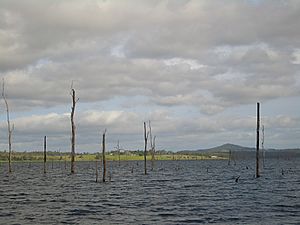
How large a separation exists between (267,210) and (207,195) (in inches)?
454

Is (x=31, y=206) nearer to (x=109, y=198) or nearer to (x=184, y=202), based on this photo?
(x=109, y=198)

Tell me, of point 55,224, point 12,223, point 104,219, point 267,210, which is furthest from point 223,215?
point 12,223

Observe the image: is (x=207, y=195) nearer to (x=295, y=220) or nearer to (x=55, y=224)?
(x=295, y=220)

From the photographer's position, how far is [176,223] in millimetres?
25703

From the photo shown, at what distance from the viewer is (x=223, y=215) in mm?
28906

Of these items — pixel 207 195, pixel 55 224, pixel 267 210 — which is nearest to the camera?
pixel 55 224

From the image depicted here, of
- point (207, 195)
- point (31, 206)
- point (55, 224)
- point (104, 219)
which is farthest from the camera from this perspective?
point (207, 195)

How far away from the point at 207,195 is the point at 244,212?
12.3 metres

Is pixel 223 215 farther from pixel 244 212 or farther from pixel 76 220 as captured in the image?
pixel 76 220

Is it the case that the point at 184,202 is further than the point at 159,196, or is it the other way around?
the point at 159,196

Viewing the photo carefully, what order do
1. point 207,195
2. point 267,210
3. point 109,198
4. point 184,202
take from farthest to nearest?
point 207,195, point 109,198, point 184,202, point 267,210

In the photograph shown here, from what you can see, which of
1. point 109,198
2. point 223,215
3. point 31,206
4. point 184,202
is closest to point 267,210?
point 223,215

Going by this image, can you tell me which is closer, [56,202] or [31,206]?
[31,206]

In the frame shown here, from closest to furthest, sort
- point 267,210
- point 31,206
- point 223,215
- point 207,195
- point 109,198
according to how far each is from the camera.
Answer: point 223,215, point 267,210, point 31,206, point 109,198, point 207,195
